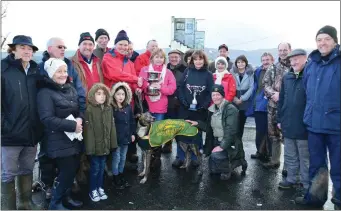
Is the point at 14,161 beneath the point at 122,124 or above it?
beneath

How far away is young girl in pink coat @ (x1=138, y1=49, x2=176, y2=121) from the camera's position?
5.36m

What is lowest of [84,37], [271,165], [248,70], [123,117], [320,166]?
[271,165]

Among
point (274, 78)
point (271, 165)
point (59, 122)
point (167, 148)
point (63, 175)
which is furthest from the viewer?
point (167, 148)

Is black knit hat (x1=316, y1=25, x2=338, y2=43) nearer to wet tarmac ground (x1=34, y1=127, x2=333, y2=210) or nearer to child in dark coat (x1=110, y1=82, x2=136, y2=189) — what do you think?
wet tarmac ground (x1=34, y1=127, x2=333, y2=210)

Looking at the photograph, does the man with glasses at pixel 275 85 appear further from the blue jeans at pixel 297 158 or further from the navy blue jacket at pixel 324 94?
the navy blue jacket at pixel 324 94

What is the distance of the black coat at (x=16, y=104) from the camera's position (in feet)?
11.5

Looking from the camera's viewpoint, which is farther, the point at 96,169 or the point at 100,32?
the point at 100,32

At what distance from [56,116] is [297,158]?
11.7ft

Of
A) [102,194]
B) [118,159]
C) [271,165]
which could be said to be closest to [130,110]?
[118,159]

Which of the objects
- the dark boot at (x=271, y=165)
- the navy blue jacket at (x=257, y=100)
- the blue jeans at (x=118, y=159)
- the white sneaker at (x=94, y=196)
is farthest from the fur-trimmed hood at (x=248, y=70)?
the white sneaker at (x=94, y=196)

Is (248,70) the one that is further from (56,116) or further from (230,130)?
(56,116)

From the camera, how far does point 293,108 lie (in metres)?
4.41

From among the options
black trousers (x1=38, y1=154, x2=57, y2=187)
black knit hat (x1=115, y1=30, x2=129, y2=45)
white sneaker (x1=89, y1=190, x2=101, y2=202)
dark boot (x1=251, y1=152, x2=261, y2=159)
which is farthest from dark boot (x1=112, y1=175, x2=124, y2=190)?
dark boot (x1=251, y1=152, x2=261, y2=159)

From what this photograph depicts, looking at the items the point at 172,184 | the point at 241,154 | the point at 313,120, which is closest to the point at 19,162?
the point at 172,184
